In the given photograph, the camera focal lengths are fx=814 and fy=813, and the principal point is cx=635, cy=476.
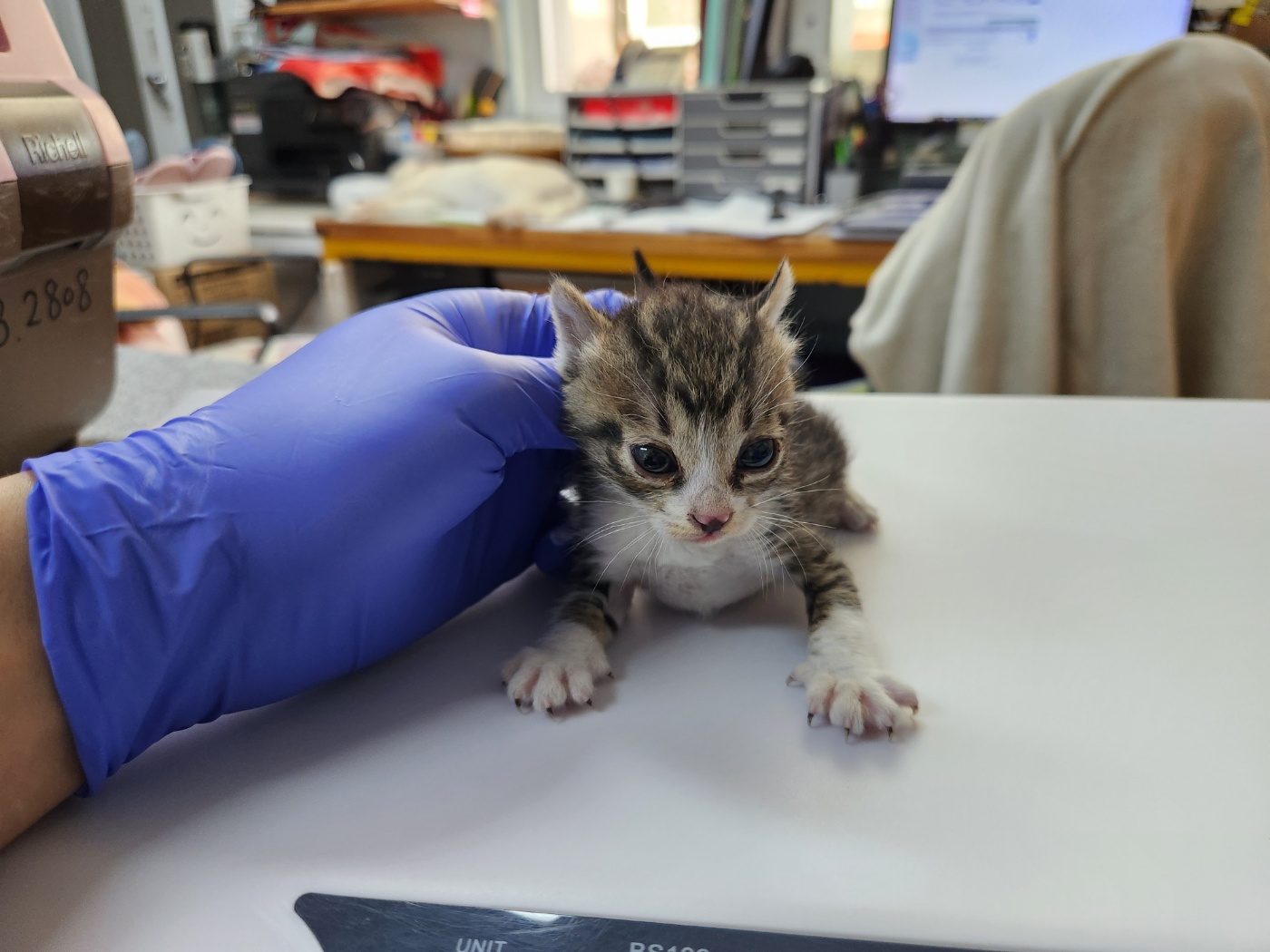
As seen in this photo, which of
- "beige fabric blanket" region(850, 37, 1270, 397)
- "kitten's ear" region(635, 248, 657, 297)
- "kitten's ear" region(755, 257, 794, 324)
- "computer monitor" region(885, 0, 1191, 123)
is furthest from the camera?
"computer monitor" region(885, 0, 1191, 123)

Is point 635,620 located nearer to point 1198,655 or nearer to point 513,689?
point 513,689

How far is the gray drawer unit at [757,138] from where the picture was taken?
2400 mm

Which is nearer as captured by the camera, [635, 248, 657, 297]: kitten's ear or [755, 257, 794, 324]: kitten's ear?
[755, 257, 794, 324]: kitten's ear

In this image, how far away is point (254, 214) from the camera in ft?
8.38

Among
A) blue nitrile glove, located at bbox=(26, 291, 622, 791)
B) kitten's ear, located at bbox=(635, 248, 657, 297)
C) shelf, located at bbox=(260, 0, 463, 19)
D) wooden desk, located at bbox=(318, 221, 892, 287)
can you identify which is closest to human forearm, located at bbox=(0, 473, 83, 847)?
blue nitrile glove, located at bbox=(26, 291, 622, 791)

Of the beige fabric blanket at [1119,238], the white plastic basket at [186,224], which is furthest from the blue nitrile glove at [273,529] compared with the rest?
the white plastic basket at [186,224]

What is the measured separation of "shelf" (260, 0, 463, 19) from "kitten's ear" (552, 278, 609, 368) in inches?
63.3

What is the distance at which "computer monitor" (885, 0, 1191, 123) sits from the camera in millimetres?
2035

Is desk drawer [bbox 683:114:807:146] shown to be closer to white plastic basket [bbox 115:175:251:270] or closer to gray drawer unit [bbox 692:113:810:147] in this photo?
gray drawer unit [bbox 692:113:810:147]

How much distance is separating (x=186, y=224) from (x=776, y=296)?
1.80 m

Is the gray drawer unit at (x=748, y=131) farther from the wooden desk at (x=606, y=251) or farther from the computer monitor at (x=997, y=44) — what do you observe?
the wooden desk at (x=606, y=251)

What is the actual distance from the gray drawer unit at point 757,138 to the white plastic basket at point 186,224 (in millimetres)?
1335

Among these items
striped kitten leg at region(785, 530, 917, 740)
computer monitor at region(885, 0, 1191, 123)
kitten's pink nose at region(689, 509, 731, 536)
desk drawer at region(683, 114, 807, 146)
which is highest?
computer monitor at region(885, 0, 1191, 123)

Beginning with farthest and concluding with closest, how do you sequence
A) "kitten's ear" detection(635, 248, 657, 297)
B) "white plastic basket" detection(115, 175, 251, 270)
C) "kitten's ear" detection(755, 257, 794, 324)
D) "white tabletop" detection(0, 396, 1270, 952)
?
"white plastic basket" detection(115, 175, 251, 270)
"kitten's ear" detection(635, 248, 657, 297)
"kitten's ear" detection(755, 257, 794, 324)
"white tabletop" detection(0, 396, 1270, 952)
